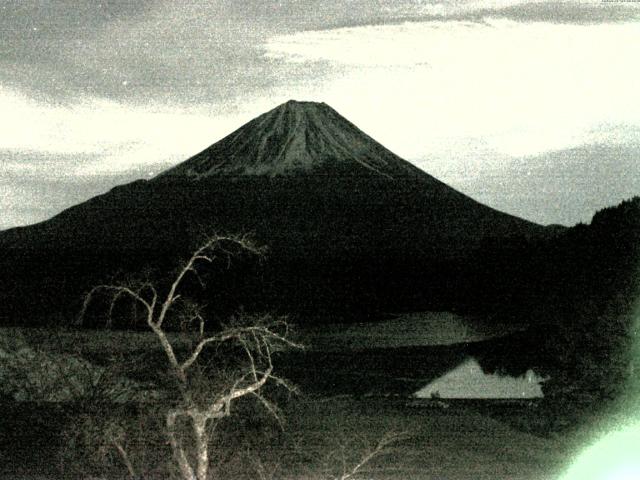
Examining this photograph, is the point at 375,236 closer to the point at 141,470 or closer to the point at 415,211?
the point at 415,211

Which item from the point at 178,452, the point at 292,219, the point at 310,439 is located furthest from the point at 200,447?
the point at 292,219

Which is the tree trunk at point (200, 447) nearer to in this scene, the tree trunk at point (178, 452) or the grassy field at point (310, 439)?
the tree trunk at point (178, 452)

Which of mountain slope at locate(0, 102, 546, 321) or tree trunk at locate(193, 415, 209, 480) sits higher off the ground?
mountain slope at locate(0, 102, 546, 321)

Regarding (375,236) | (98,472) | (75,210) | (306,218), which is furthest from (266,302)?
(75,210)

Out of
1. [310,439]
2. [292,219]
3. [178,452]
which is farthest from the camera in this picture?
[292,219]

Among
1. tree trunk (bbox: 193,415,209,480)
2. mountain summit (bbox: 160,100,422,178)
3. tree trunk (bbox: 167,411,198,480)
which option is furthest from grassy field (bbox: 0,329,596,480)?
mountain summit (bbox: 160,100,422,178)

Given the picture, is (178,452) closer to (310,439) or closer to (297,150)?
(310,439)

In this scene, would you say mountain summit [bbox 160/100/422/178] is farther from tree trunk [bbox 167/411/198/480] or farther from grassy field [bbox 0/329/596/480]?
tree trunk [bbox 167/411/198/480]
